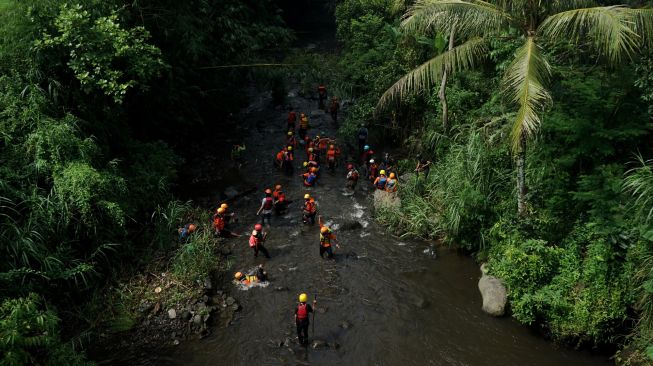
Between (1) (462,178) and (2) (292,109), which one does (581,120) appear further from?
(2) (292,109)

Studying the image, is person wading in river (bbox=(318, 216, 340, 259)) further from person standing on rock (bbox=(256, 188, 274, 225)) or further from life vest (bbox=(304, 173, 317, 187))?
life vest (bbox=(304, 173, 317, 187))

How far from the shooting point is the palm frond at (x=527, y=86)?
8273 millimetres

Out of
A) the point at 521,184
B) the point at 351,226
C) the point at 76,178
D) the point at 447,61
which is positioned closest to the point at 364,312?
the point at 351,226

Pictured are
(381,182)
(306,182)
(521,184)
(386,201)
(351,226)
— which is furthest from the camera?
(306,182)

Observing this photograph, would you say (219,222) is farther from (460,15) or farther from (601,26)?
(601,26)

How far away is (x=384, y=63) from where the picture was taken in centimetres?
1991

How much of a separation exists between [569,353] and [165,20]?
1420cm

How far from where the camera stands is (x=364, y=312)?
11.3 meters

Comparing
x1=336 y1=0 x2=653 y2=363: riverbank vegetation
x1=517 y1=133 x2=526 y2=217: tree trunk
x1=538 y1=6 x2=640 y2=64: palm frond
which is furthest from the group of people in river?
x1=538 y1=6 x2=640 y2=64: palm frond

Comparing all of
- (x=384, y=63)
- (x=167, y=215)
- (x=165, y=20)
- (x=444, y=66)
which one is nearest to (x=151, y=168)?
(x=167, y=215)

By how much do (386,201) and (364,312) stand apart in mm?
4302

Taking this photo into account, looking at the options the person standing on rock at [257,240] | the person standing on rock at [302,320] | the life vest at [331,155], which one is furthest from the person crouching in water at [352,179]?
the person standing on rock at [302,320]

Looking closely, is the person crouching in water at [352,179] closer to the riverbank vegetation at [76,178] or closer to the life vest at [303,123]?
the life vest at [303,123]

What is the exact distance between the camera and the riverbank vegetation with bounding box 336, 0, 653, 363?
29.7 feet
